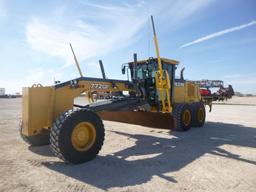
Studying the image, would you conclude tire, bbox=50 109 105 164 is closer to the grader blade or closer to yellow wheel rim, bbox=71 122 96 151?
yellow wheel rim, bbox=71 122 96 151

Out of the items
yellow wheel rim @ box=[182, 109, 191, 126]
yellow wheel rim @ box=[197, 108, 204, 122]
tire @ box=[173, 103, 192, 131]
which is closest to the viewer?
tire @ box=[173, 103, 192, 131]

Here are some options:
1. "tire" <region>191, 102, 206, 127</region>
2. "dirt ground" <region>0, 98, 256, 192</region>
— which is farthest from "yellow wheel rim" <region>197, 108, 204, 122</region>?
"dirt ground" <region>0, 98, 256, 192</region>

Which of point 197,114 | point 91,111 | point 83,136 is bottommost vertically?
point 83,136

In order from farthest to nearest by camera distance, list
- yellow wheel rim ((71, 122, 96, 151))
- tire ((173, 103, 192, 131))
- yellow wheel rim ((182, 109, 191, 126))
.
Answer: yellow wheel rim ((182, 109, 191, 126)) < tire ((173, 103, 192, 131)) < yellow wheel rim ((71, 122, 96, 151))

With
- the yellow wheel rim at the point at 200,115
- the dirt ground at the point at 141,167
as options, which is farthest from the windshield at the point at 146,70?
the yellow wheel rim at the point at 200,115

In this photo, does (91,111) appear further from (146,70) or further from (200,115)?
(200,115)

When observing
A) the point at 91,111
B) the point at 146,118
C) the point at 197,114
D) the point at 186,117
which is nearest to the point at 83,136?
the point at 91,111

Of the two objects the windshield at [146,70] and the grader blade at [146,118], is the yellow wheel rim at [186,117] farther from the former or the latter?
the windshield at [146,70]

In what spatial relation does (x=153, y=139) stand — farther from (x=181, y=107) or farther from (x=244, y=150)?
(x=244, y=150)

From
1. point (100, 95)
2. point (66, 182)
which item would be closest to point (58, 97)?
point (66, 182)

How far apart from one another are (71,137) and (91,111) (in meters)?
0.81

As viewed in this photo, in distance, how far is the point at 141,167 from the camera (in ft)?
17.4

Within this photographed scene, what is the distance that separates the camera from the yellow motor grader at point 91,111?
5453mm

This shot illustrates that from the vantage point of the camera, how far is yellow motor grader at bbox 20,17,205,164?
5.45 m
